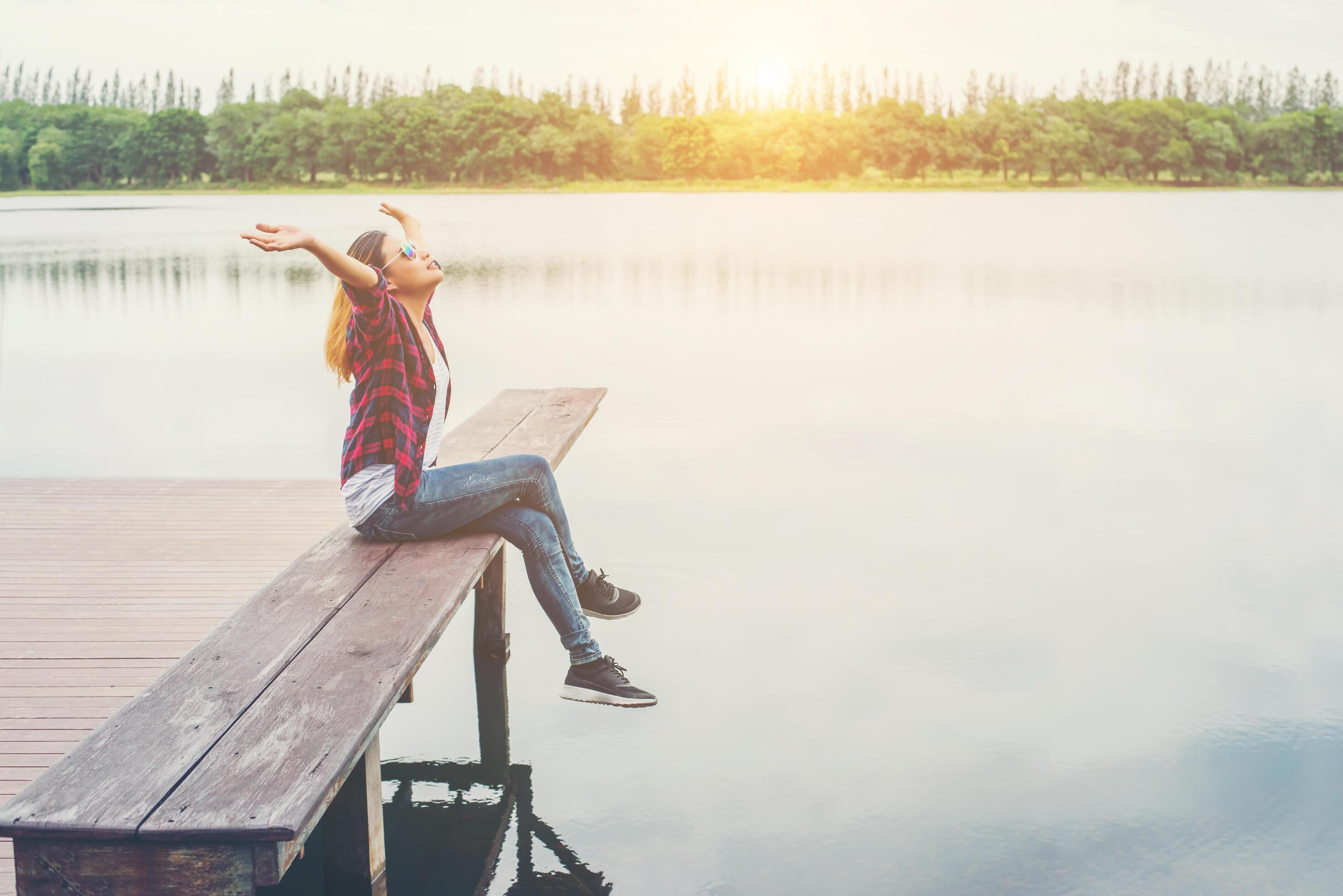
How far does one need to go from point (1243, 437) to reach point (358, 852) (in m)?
8.57

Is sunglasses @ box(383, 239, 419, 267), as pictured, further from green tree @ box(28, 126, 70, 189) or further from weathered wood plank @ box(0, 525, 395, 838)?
green tree @ box(28, 126, 70, 189)

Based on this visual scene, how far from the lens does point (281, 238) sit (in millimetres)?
2889

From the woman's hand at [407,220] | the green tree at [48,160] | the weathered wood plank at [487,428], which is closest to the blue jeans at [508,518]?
the weathered wood plank at [487,428]

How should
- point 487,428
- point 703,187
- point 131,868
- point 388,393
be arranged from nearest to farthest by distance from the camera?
point 131,868 < point 388,393 < point 487,428 < point 703,187

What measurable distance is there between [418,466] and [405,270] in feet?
1.93

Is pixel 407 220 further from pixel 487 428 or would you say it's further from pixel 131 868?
pixel 131 868

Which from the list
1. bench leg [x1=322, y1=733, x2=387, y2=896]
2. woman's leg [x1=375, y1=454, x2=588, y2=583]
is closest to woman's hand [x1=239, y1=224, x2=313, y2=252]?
woman's leg [x1=375, y1=454, x2=588, y2=583]

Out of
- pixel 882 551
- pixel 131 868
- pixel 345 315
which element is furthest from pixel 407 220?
pixel 882 551

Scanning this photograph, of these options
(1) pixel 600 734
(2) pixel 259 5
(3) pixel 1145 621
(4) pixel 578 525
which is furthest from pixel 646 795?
(2) pixel 259 5

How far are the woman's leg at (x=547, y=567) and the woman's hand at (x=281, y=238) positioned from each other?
3.57 feet

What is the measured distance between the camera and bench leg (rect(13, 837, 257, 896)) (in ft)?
6.61

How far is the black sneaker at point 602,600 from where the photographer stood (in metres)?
3.99

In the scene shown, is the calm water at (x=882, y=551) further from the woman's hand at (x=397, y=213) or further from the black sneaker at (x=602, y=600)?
the woman's hand at (x=397, y=213)

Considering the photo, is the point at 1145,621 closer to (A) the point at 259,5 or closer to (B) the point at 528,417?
(B) the point at 528,417
